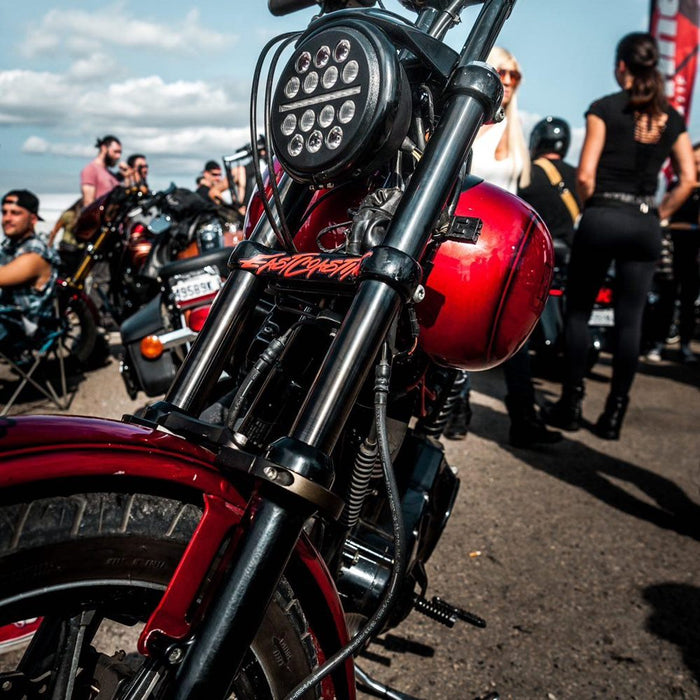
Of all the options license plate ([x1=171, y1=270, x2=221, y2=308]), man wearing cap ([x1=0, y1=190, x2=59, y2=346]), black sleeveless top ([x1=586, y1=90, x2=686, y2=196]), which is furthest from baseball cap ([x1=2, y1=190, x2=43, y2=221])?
black sleeveless top ([x1=586, y1=90, x2=686, y2=196])

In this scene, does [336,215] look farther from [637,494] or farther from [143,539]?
[637,494]

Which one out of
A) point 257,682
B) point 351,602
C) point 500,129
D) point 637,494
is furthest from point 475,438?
point 257,682

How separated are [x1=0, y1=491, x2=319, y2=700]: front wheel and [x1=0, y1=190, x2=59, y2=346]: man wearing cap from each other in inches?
163

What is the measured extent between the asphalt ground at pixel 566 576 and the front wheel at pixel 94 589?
0.92m

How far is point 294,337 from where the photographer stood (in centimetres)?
116

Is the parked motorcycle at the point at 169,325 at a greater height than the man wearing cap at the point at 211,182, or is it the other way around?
the man wearing cap at the point at 211,182

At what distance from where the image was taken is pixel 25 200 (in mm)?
5035

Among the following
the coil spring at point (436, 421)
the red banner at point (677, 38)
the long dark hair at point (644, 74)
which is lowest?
the coil spring at point (436, 421)

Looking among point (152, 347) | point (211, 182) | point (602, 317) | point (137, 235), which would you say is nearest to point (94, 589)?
point (152, 347)

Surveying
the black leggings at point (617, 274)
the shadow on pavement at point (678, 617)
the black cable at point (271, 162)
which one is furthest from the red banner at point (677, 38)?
the black cable at point (271, 162)

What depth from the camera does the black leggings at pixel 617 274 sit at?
11.3 ft

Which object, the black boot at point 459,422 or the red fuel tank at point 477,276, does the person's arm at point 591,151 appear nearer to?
the black boot at point 459,422

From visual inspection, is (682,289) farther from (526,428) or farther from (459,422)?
(459,422)

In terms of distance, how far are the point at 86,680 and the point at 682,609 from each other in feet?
6.54
